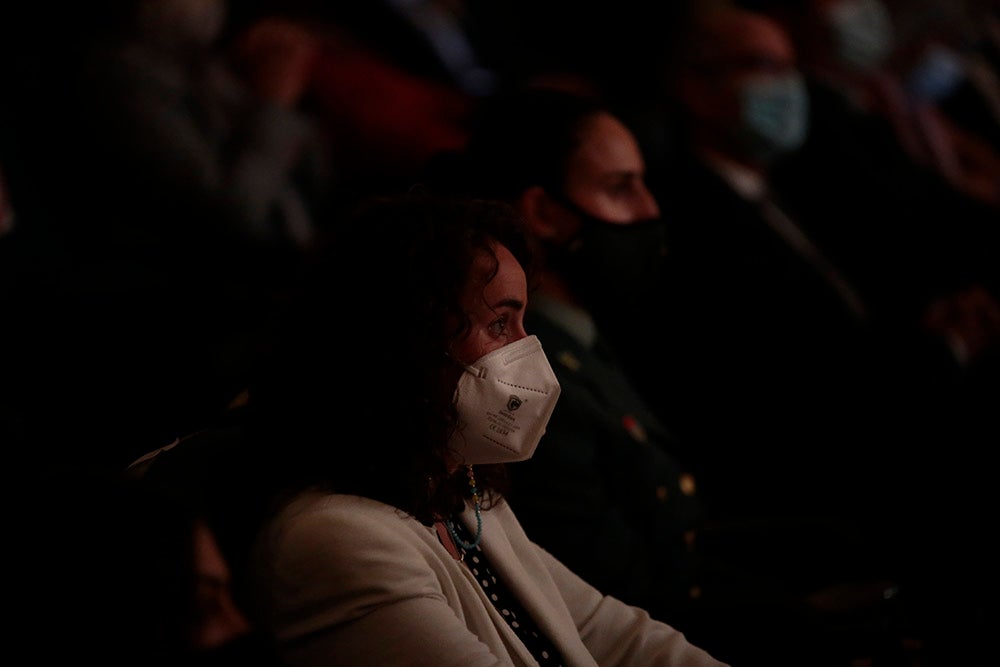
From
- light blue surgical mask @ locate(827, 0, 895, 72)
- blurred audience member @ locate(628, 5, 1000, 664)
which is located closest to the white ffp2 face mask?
blurred audience member @ locate(628, 5, 1000, 664)

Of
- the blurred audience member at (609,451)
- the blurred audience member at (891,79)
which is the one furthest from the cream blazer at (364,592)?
the blurred audience member at (891,79)

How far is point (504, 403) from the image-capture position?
58.9 inches

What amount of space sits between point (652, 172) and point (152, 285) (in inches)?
58.5

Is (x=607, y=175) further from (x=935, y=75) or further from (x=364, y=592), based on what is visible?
(x=935, y=75)

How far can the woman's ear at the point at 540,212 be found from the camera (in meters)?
2.21

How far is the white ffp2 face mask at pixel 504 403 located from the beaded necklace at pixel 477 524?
0.23ft

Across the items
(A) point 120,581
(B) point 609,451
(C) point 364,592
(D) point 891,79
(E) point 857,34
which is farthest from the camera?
(D) point 891,79

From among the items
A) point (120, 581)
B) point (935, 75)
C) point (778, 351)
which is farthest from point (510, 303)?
point (935, 75)

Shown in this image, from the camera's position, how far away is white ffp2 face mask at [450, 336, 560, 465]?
1488 millimetres

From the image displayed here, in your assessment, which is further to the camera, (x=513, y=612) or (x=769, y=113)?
(x=769, y=113)

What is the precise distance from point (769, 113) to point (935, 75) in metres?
2.37

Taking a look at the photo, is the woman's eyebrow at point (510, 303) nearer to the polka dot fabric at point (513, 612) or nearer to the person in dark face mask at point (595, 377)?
the polka dot fabric at point (513, 612)

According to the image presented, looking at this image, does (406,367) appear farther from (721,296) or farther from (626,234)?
(721,296)

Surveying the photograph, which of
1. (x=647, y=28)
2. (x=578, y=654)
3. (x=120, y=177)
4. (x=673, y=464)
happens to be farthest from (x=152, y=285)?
(x=647, y=28)
